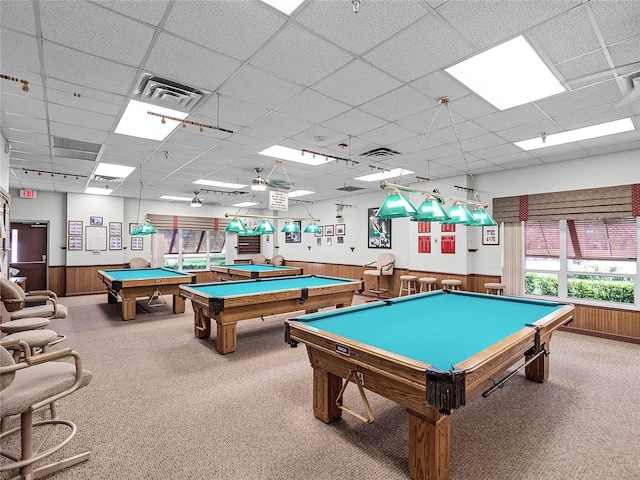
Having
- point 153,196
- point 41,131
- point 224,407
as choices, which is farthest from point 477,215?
point 153,196

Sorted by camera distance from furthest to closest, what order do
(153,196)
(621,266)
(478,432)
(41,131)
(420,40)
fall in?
(153,196) → (621,266) → (41,131) → (478,432) → (420,40)

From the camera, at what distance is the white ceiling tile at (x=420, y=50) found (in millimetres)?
2273

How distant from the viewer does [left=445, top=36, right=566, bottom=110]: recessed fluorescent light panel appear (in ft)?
8.30

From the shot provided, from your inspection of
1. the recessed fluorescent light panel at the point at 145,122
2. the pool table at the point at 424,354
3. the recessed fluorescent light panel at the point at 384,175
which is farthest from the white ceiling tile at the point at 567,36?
the recessed fluorescent light panel at the point at 384,175

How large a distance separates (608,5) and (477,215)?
2.16 metres

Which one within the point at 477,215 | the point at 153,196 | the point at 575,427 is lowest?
the point at 575,427

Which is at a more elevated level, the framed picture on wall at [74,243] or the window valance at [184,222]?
the window valance at [184,222]

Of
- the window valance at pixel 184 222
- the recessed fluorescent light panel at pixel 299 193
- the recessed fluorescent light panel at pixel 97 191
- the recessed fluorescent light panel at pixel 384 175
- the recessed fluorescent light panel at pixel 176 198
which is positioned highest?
the recessed fluorescent light panel at pixel 384 175

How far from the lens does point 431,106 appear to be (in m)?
3.51

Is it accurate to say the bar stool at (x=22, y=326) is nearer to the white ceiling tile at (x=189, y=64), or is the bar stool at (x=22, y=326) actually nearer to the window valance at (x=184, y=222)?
the white ceiling tile at (x=189, y=64)

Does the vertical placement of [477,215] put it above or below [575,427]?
above

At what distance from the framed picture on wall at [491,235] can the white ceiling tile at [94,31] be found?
6430 mm

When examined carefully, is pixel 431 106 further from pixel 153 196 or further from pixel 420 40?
pixel 153 196

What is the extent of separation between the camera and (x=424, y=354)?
2062mm
